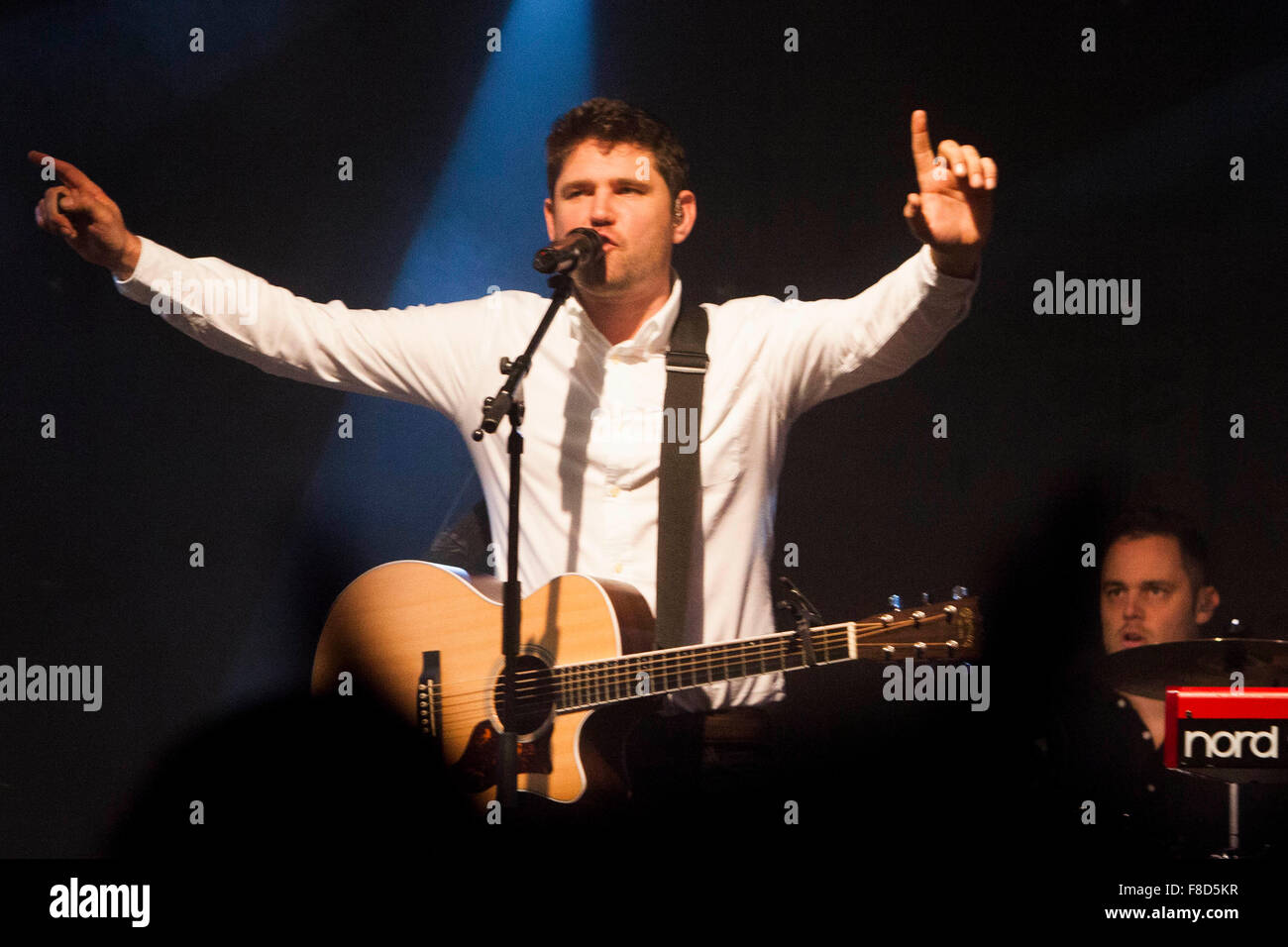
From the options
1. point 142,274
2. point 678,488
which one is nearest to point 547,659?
point 678,488

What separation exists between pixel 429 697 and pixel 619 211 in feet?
4.56

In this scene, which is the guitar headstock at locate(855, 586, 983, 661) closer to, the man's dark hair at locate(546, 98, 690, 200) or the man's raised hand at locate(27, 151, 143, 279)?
the man's dark hair at locate(546, 98, 690, 200)

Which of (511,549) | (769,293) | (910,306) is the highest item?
(769,293)

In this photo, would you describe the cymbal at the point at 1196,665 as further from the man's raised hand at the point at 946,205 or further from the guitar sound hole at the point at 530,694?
the guitar sound hole at the point at 530,694

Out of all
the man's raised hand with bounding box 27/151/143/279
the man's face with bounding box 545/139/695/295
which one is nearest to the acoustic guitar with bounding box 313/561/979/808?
the man's face with bounding box 545/139/695/295

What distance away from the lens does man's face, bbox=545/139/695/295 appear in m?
3.24

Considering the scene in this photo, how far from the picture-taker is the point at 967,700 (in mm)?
3680

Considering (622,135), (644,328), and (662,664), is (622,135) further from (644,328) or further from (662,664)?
(662,664)

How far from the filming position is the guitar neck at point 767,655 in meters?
2.85

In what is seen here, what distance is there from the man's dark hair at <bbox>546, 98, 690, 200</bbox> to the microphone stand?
0.61 metres

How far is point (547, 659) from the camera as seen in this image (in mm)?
3062
